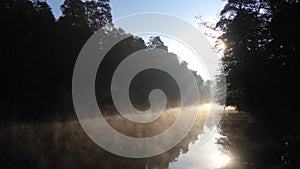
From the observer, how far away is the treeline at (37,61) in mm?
25766

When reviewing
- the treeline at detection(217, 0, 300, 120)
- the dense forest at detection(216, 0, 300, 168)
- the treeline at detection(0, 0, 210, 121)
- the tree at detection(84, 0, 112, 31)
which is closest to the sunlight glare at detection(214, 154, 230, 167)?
the dense forest at detection(216, 0, 300, 168)

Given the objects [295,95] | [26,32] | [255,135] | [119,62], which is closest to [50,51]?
[26,32]

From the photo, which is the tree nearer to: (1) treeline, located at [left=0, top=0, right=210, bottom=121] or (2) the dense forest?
(1) treeline, located at [left=0, top=0, right=210, bottom=121]

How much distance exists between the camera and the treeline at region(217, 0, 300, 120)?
15367 millimetres

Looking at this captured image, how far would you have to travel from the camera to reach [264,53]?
62.6ft

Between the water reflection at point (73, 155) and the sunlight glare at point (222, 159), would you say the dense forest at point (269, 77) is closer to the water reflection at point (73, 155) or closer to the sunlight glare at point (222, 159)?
the sunlight glare at point (222, 159)

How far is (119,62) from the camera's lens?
45.0 m

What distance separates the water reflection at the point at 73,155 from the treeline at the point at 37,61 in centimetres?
841

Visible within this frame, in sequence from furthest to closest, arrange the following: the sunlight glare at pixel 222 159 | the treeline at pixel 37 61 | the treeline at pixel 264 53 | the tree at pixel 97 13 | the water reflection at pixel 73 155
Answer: the tree at pixel 97 13
the treeline at pixel 37 61
the treeline at pixel 264 53
the sunlight glare at pixel 222 159
the water reflection at pixel 73 155

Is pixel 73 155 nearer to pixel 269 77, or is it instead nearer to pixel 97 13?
pixel 269 77

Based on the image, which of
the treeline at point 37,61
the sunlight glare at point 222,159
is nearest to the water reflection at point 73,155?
the sunlight glare at point 222,159

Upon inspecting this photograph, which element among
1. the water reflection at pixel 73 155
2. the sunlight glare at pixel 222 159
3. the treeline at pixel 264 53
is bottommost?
the sunlight glare at pixel 222 159

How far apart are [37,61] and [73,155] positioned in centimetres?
1867

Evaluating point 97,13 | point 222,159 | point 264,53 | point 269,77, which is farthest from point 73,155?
point 97,13
